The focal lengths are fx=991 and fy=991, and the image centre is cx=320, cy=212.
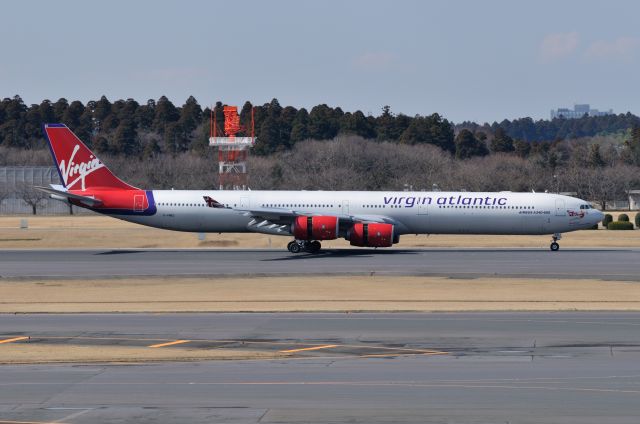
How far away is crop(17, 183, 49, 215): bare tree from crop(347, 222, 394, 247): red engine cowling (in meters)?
85.5

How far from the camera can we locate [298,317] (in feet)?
101

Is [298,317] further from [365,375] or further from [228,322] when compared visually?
[365,375]

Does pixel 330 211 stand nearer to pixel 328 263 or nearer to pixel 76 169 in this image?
pixel 328 263

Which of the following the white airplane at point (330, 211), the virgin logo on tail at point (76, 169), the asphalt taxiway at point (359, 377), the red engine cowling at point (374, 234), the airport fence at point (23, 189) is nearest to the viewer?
the asphalt taxiway at point (359, 377)

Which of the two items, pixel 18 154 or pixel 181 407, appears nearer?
pixel 181 407

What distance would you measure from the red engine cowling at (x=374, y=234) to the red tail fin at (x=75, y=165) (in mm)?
15180

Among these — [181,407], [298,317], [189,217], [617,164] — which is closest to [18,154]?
[617,164]

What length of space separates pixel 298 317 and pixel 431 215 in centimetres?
2866

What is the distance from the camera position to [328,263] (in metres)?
51.5

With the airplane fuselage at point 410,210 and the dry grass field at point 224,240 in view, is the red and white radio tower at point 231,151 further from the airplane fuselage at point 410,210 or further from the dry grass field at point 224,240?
the airplane fuselage at point 410,210

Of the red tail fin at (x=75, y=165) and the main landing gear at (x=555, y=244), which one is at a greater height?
the red tail fin at (x=75, y=165)

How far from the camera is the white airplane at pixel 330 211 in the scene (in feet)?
189

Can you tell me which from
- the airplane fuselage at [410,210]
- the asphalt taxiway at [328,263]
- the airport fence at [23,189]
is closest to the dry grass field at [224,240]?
the airplane fuselage at [410,210]

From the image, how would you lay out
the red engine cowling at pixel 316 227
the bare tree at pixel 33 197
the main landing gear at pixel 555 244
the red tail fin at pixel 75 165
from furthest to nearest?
the bare tree at pixel 33 197 → the red tail fin at pixel 75 165 → the main landing gear at pixel 555 244 → the red engine cowling at pixel 316 227
